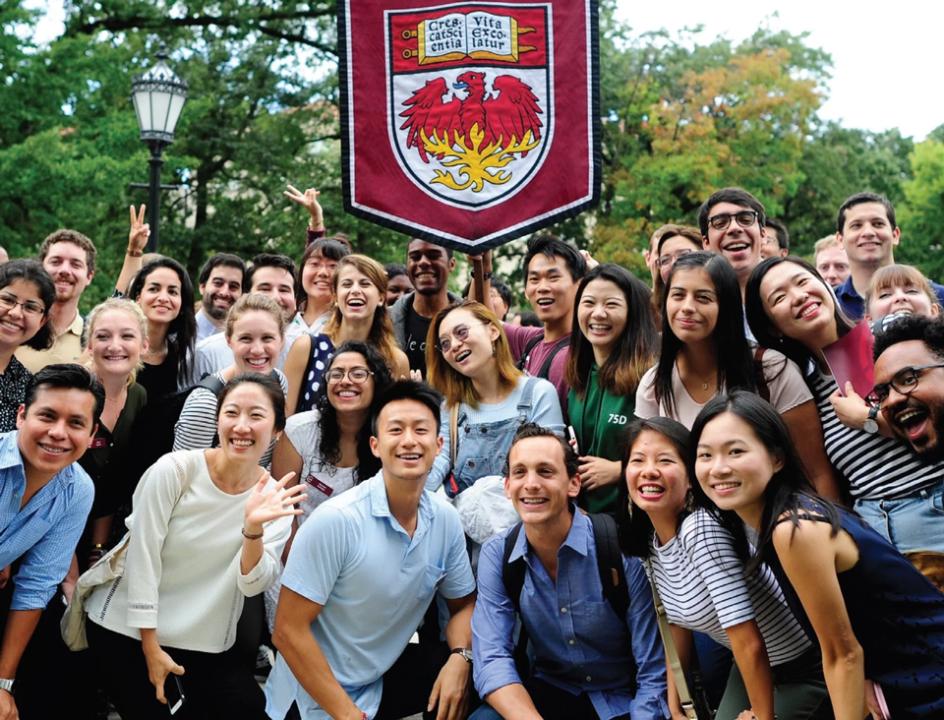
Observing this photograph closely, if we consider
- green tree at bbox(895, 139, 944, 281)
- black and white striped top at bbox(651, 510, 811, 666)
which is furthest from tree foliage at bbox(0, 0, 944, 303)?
black and white striped top at bbox(651, 510, 811, 666)

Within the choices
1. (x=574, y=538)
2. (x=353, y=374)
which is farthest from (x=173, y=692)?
(x=574, y=538)

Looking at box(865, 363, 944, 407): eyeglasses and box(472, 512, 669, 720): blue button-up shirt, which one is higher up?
box(865, 363, 944, 407): eyeglasses

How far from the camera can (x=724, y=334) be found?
13.3 feet

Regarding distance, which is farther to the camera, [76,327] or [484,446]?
[76,327]

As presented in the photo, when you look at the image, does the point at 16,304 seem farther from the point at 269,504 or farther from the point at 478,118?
the point at 478,118

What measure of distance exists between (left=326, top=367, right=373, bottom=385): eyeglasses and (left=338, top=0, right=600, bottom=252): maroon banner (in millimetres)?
1007

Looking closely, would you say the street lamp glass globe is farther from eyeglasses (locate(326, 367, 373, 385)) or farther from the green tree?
the green tree

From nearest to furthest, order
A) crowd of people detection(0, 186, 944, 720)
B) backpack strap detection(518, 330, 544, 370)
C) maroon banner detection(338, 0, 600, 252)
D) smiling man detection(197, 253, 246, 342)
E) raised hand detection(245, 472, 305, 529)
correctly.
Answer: crowd of people detection(0, 186, 944, 720) → raised hand detection(245, 472, 305, 529) → maroon banner detection(338, 0, 600, 252) → backpack strap detection(518, 330, 544, 370) → smiling man detection(197, 253, 246, 342)

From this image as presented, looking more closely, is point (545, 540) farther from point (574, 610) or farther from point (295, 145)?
point (295, 145)

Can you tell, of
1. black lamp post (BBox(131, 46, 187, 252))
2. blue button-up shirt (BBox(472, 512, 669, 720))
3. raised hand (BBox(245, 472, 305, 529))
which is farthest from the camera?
black lamp post (BBox(131, 46, 187, 252))

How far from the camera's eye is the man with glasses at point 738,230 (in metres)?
5.15

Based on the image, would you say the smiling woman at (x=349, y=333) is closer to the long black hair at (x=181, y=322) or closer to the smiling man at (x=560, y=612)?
the long black hair at (x=181, y=322)

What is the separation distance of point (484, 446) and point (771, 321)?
146 centimetres

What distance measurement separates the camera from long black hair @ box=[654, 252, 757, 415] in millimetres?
4012
